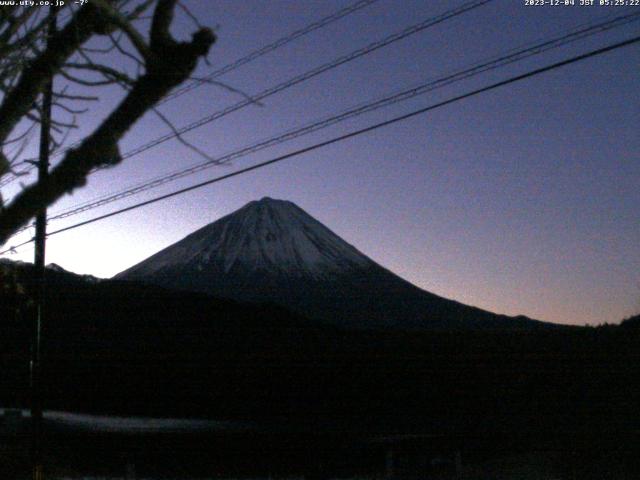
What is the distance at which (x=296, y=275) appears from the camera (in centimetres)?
7938

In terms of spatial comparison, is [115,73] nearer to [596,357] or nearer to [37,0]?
[37,0]

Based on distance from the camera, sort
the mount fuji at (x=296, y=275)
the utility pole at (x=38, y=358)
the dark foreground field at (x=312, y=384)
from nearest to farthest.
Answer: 1. the utility pole at (x=38, y=358)
2. the dark foreground field at (x=312, y=384)
3. the mount fuji at (x=296, y=275)

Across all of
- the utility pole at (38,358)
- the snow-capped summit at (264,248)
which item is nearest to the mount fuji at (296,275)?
the snow-capped summit at (264,248)

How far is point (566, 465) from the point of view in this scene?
55.8 ft

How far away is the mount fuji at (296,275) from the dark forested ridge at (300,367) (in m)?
12.5

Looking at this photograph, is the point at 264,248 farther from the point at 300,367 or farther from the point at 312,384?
the point at 312,384

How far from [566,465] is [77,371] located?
26734 millimetres

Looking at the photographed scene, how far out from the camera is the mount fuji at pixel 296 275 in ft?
210

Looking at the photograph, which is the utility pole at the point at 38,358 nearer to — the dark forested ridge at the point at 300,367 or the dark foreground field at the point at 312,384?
the dark foreground field at the point at 312,384

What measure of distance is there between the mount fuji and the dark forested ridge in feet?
41.2

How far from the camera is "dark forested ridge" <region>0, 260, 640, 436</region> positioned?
71.0 ft

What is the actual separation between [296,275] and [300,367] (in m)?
44.7

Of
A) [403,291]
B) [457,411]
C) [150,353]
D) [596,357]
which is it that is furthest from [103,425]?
[403,291]

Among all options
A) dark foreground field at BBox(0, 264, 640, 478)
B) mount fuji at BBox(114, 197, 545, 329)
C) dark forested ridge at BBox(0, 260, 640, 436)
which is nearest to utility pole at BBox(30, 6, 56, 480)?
dark foreground field at BBox(0, 264, 640, 478)
